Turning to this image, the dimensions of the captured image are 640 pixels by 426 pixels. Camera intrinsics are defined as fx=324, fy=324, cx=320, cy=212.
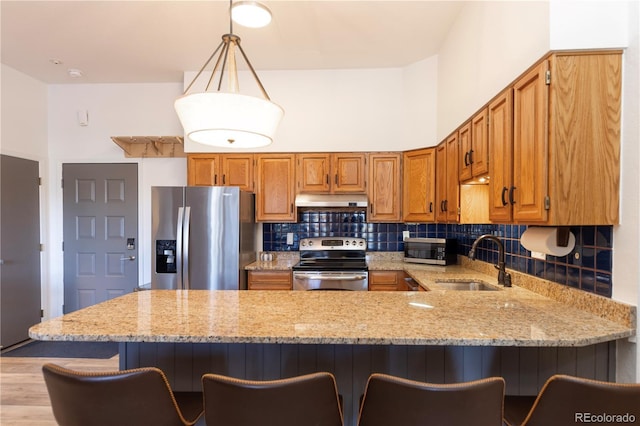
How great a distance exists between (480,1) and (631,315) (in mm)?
2046

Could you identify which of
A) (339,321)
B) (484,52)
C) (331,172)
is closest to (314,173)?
(331,172)

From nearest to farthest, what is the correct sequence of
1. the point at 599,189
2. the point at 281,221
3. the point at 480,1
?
the point at 599,189 → the point at 480,1 → the point at 281,221

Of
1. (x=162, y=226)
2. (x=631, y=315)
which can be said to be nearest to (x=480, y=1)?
(x=631, y=315)

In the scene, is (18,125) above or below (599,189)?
above

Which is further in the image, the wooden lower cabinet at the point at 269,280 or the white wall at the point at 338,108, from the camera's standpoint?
the white wall at the point at 338,108

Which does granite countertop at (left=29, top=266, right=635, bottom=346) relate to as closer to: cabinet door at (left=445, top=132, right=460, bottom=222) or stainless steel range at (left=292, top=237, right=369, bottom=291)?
cabinet door at (left=445, top=132, right=460, bottom=222)

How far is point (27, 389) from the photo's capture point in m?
2.61

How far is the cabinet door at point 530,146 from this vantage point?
143 cm

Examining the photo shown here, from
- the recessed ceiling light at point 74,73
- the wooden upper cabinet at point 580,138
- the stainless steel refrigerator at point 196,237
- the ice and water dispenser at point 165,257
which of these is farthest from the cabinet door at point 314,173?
the recessed ceiling light at point 74,73

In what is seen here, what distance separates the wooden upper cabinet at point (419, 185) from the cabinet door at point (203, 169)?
80.8 inches

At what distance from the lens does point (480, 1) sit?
2182 millimetres

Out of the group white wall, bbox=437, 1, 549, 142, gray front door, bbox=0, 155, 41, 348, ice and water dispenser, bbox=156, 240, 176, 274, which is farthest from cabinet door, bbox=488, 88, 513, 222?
gray front door, bbox=0, 155, 41, 348

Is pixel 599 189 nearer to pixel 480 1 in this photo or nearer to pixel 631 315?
pixel 631 315

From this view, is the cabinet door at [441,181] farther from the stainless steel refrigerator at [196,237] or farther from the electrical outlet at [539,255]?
the stainless steel refrigerator at [196,237]
